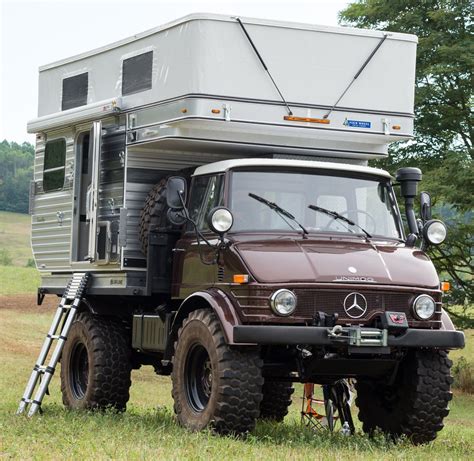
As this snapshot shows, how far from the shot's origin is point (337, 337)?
10445 mm

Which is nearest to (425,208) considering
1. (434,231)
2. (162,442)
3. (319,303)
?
(434,231)

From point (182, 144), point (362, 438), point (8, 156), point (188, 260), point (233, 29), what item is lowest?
point (362, 438)

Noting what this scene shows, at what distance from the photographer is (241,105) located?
1213 centimetres

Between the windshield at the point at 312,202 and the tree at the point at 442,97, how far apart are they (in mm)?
14636

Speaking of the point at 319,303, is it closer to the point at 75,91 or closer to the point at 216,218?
the point at 216,218

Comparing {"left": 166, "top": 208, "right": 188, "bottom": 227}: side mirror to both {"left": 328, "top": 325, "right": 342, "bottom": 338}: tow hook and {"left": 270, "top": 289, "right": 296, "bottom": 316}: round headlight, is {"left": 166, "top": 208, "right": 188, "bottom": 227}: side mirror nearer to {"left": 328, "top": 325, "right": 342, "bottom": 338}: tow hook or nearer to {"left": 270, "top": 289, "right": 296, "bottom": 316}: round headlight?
{"left": 270, "top": 289, "right": 296, "bottom": 316}: round headlight

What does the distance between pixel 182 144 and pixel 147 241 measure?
3.49 feet

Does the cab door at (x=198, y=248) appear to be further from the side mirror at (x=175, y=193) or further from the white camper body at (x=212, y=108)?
the white camper body at (x=212, y=108)

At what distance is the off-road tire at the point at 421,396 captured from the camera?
36.8 ft

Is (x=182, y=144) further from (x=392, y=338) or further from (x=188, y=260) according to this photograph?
(x=392, y=338)

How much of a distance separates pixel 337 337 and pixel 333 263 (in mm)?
727

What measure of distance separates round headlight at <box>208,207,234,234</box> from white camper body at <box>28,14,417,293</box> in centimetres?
135

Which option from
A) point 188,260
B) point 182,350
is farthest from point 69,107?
point 182,350

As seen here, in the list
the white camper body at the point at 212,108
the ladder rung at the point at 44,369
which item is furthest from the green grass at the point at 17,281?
the white camper body at the point at 212,108
